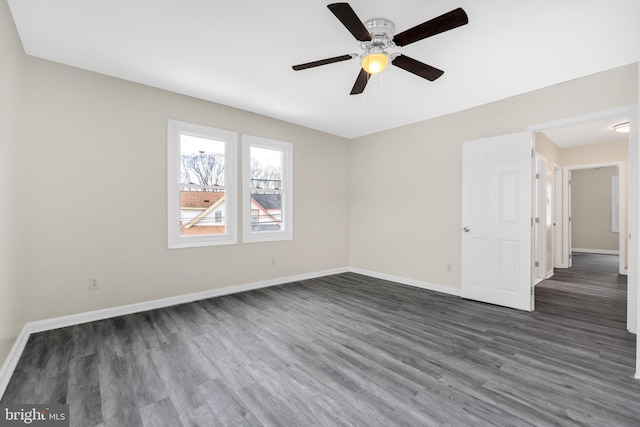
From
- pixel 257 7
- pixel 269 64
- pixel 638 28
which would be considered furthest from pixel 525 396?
pixel 269 64

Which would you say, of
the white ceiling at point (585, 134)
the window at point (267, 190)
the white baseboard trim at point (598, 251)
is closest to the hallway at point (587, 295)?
the white baseboard trim at point (598, 251)

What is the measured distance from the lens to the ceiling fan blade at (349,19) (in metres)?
1.69

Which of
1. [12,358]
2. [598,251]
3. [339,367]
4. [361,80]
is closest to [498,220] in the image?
[361,80]

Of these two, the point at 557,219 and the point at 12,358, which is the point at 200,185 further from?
the point at 557,219

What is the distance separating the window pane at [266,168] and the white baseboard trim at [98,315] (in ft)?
5.05

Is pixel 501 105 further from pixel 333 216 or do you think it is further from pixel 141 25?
pixel 141 25

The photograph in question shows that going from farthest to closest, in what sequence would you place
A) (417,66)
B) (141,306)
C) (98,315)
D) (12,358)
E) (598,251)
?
(598,251) → (141,306) → (98,315) → (417,66) → (12,358)

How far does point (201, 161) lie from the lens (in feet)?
13.0

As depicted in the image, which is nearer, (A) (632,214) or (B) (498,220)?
(A) (632,214)

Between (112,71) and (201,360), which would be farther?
(112,71)

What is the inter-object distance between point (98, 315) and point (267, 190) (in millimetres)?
2622

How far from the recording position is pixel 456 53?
269 cm

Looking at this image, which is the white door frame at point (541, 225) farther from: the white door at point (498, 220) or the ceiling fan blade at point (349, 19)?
the ceiling fan blade at point (349, 19)

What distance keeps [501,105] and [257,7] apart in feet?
10.7
